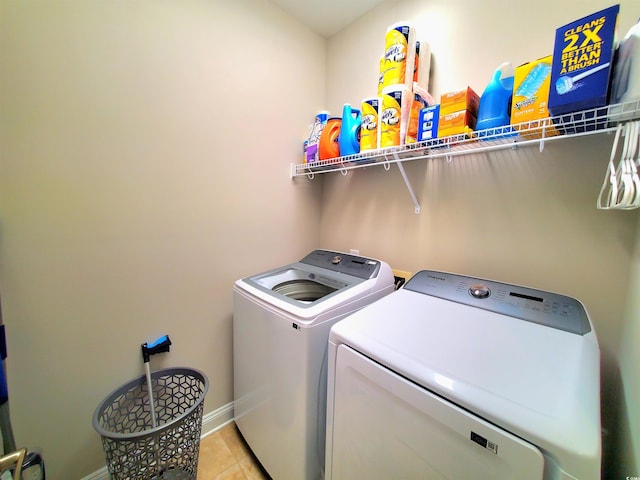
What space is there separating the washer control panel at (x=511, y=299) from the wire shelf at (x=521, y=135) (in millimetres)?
589

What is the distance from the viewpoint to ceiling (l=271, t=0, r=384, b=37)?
1658 mm

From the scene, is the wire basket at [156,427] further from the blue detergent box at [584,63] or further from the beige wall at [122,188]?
the blue detergent box at [584,63]

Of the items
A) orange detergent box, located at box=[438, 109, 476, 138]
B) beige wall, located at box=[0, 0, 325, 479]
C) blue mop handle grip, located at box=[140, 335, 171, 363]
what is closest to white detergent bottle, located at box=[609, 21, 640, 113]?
orange detergent box, located at box=[438, 109, 476, 138]

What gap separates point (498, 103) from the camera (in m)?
1.02

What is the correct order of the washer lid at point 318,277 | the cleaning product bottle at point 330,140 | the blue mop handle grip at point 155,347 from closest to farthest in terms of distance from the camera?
the blue mop handle grip at point 155,347
the washer lid at point 318,277
the cleaning product bottle at point 330,140

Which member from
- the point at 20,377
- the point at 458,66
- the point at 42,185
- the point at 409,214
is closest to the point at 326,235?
the point at 409,214

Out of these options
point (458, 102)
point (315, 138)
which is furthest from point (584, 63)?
point (315, 138)

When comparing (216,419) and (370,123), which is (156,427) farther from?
(370,123)

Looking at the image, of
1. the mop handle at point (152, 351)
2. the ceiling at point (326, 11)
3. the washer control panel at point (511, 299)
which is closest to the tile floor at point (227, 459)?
the mop handle at point (152, 351)

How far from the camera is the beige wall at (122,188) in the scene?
3.41 ft

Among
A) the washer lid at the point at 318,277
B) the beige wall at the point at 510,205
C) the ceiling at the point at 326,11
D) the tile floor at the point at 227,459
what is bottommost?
the tile floor at the point at 227,459

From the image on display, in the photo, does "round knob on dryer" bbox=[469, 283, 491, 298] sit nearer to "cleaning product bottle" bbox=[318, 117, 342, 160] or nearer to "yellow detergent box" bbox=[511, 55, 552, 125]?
"yellow detergent box" bbox=[511, 55, 552, 125]

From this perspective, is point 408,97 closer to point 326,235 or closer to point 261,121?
point 261,121

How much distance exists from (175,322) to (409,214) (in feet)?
5.03
